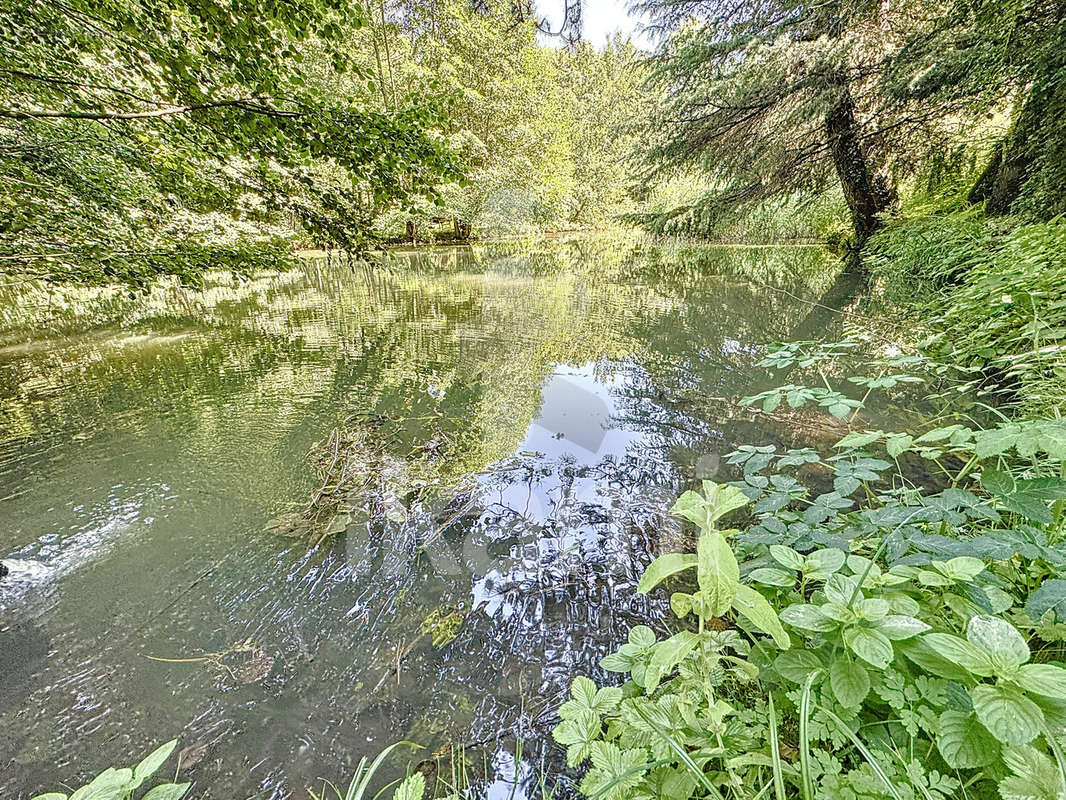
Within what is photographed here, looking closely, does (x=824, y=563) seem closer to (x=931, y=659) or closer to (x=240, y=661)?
(x=931, y=659)

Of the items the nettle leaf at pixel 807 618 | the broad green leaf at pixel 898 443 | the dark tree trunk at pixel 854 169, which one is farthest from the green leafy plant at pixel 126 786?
the dark tree trunk at pixel 854 169

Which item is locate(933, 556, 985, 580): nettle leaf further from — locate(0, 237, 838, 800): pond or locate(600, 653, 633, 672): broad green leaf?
locate(0, 237, 838, 800): pond

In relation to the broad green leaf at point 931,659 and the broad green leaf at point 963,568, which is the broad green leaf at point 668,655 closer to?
the broad green leaf at point 931,659

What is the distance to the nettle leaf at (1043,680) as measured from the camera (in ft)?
1.76

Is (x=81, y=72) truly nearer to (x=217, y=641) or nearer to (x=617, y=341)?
(x=217, y=641)

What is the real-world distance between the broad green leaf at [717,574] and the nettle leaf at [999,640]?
12.6 inches

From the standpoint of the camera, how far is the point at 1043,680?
55cm

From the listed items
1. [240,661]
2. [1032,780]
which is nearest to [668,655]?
[1032,780]

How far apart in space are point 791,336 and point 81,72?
6.94 m

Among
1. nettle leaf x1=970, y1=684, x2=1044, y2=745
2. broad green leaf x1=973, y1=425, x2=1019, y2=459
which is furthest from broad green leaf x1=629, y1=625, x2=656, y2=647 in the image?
broad green leaf x1=973, y1=425, x2=1019, y2=459

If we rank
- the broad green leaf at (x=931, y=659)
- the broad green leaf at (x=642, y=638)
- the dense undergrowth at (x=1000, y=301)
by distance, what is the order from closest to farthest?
the broad green leaf at (x=931, y=659), the broad green leaf at (x=642, y=638), the dense undergrowth at (x=1000, y=301)

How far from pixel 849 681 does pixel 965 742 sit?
141 mm

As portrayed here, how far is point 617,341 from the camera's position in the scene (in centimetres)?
523

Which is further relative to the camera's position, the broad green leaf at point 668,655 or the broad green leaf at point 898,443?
the broad green leaf at point 898,443
